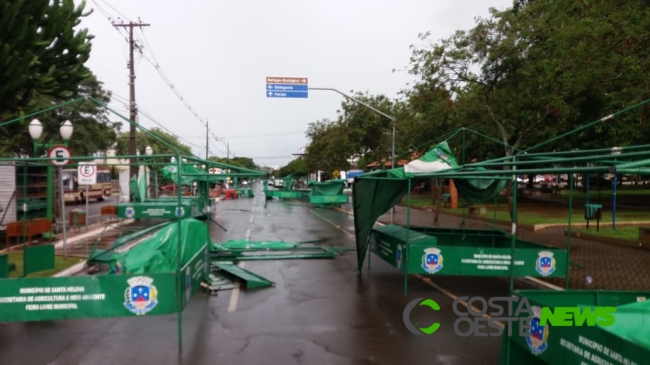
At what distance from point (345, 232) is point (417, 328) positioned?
12.7 meters

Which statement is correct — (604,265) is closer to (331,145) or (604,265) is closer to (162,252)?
(162,252)

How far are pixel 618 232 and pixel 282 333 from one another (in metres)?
14.9

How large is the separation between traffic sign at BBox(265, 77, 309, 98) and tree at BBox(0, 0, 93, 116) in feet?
27.3

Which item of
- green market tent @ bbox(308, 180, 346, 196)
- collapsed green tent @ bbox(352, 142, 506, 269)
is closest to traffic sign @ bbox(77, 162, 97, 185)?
collapsed green tent @ bbox(352, 142, 506, 269)

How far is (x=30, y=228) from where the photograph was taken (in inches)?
573

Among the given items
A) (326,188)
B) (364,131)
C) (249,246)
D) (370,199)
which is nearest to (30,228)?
(249,246)

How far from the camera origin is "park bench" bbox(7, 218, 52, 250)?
→ 14.2 metres

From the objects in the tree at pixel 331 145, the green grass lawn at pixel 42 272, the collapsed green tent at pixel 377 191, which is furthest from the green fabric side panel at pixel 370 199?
the tree at pixel 331 145

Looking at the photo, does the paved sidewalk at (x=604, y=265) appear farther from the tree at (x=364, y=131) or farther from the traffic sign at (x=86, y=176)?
the tree at (x=364, y=131)

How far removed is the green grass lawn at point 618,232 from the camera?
16.1 metres

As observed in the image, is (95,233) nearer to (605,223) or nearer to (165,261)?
(165,261)

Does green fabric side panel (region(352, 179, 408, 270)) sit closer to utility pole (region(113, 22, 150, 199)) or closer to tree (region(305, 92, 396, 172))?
utility pole (region(113, 22, 150, 199))

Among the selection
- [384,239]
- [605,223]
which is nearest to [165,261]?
[384,239]

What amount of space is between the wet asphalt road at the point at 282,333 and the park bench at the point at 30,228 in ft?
25.2
